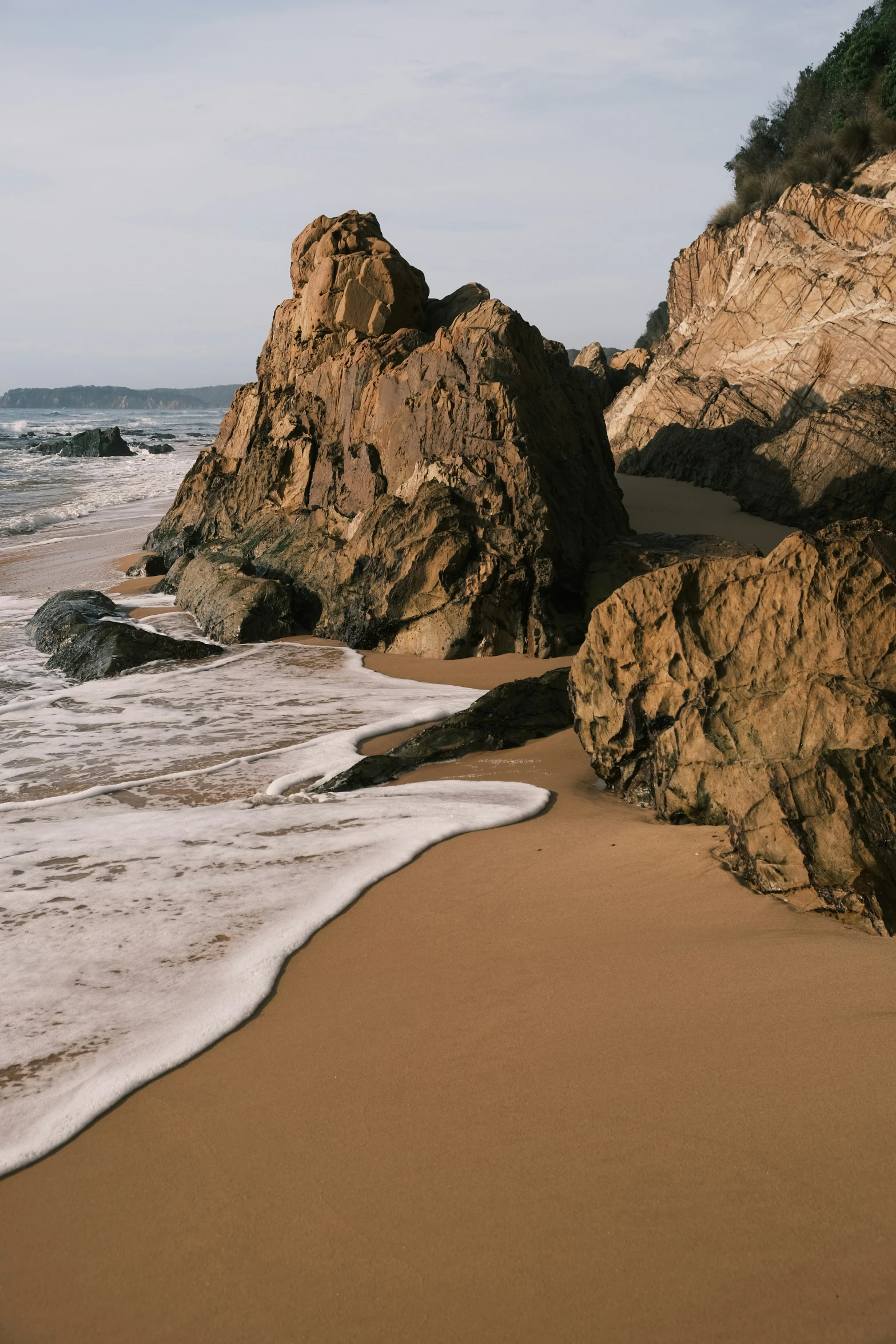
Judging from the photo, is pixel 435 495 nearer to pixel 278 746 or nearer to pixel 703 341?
pixel 278 746

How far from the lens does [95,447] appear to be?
1576 inches

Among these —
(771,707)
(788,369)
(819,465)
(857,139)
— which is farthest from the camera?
(857,139)

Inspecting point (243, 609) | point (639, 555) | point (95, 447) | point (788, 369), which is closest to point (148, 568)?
point (243, 609)

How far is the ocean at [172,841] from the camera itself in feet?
10.3

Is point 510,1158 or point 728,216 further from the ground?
point 728,216

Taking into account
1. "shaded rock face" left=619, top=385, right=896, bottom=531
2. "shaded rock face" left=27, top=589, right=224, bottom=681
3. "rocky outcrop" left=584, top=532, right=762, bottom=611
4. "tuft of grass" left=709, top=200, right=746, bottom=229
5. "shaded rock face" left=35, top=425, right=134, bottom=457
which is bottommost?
"shaded rock face" left=27, top=589, right=224, bottom=681

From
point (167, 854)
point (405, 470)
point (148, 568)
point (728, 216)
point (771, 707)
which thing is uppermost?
point (728, 216)

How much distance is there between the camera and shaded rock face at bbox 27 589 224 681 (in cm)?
906

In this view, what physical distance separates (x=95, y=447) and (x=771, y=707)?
40157 millimetres

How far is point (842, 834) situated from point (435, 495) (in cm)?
686

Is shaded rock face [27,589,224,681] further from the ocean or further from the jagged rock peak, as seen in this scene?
the jagged rock peak

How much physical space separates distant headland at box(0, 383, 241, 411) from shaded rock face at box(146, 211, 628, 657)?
329 ft

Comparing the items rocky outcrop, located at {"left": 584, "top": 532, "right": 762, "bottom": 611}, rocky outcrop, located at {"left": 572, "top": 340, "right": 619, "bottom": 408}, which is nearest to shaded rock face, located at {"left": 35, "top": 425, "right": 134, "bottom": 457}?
rocky outcrop, located at {"left": 572, "top": 340, "right": 619, "bottom": 408}

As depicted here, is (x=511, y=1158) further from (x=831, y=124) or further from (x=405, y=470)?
(x=831, y=124)
